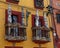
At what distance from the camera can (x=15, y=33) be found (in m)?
15.1

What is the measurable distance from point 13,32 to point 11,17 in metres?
1.24

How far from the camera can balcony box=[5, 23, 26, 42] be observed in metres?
14.8

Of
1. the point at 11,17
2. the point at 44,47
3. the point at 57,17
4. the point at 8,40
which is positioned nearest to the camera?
the point at 8,40

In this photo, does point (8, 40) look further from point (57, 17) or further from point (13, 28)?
point (57, 17)

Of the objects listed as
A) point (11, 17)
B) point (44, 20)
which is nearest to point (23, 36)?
point (11, 17)

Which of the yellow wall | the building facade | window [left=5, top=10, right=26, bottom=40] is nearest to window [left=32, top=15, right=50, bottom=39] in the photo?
the yellow wall

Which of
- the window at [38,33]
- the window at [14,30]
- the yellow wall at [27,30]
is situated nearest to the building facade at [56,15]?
the yellow wall at [27,30]

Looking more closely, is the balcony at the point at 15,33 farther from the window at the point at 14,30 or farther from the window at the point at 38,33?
the window at the point at 38,33

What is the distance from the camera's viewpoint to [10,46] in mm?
15000

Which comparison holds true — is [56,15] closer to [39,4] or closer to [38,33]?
[39,4]

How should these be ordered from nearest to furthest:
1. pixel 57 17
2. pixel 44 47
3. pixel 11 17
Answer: pixel 11 17 < pixel 44 47 < pixel 57 17

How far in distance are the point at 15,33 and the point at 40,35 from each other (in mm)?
2065

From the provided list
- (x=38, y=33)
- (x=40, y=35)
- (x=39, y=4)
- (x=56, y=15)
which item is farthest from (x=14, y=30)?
(x=56, y=15)

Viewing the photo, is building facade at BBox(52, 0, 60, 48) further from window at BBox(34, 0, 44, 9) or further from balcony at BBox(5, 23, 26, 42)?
balcony at BBox(5, 23, 26, 42)
